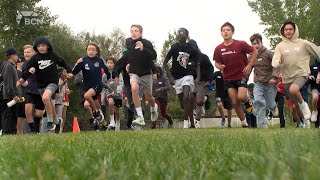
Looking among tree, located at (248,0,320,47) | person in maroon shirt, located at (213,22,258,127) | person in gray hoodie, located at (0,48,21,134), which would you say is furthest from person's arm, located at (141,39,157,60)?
tree, located at (248,0,320,47)

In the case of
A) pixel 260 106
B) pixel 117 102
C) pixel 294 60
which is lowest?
pixel 260 106

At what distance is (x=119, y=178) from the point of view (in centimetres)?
176

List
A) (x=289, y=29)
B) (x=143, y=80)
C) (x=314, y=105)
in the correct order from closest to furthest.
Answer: (x=289, y=29) → (x=143, y=80) → (x=314, y=105)

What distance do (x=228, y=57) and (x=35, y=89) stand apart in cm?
413

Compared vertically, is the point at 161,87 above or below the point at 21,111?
above

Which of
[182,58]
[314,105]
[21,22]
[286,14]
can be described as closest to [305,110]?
[314,105]

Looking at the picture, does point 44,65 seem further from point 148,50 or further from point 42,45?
point 148,50

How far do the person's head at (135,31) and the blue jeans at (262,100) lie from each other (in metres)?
2.91

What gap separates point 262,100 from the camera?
467 inches

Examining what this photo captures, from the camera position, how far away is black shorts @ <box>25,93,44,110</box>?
37.5ft

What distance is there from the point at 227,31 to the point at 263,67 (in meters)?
1.24

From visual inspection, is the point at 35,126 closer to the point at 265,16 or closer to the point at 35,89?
the point at 35,89

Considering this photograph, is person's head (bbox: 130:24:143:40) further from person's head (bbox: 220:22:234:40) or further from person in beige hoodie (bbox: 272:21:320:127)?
person in beige hoodie (bbox: 272:21:320:127)

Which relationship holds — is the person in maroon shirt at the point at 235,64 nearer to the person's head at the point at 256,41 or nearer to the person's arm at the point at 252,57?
the person's arm at the point at 252,57
